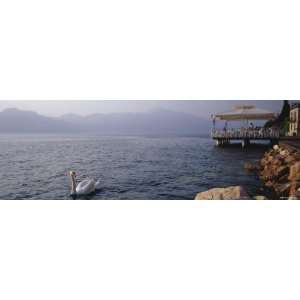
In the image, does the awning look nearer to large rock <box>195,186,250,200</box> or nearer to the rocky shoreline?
the rocky shoreline

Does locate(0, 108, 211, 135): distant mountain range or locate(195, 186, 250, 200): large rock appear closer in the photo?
locate(195, 186, 250, 200): large rock

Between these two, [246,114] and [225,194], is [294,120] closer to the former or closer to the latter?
[246,114]

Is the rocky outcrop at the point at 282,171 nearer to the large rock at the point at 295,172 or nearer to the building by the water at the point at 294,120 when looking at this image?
the large rock at the point at 295,172

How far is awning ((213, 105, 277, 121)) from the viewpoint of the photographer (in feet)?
16.3

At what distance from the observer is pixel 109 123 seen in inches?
204

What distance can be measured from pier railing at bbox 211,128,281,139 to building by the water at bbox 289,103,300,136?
0.26 metres

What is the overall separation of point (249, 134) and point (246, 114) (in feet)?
2.02

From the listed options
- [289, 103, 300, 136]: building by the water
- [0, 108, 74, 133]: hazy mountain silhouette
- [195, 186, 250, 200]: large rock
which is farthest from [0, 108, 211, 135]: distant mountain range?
[289, 103, 300, 136]: building by the water

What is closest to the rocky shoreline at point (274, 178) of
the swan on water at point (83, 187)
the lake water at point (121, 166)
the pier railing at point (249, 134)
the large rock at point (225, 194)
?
the large rock at point (225, 194)

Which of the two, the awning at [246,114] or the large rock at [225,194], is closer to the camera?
the large rock at [225,194]

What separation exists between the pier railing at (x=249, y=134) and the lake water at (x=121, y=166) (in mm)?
231

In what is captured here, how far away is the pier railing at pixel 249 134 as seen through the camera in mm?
5359
